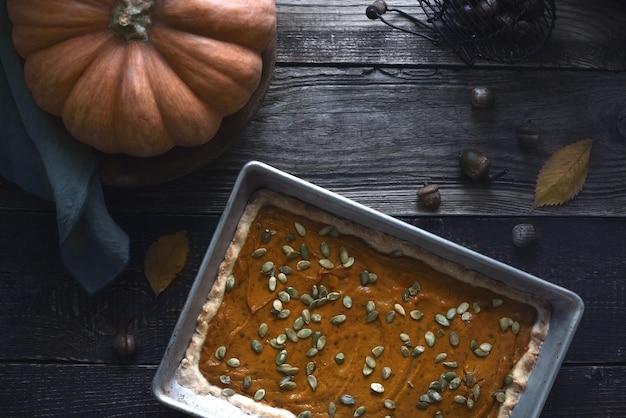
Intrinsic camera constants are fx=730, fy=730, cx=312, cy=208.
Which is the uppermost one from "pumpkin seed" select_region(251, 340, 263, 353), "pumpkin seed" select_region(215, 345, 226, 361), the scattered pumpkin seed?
the scattered pumpkin seed

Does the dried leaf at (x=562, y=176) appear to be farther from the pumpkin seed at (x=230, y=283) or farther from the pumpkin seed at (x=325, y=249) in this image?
the pumpkin seed at (x=230, y=283)

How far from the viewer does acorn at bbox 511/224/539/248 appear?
2242 mm

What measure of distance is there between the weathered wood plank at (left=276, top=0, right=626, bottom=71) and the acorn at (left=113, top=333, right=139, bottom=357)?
96 cm

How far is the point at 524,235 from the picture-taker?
2242 mm

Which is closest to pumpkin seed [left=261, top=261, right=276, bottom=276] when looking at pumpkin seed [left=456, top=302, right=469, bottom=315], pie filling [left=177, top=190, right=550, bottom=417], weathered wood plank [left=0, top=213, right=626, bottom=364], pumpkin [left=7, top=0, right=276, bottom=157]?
pie filling [left=177, top=190, right=550, bottom=417]

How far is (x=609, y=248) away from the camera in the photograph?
2.30m

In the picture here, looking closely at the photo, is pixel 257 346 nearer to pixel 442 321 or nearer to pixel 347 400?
pixel 347 400

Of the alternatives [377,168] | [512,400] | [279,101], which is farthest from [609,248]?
[279,101]

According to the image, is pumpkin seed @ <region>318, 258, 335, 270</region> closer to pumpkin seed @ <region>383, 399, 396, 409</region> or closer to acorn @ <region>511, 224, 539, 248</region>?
pumpkin seed @ <region>383, 399, 396, 409</region>

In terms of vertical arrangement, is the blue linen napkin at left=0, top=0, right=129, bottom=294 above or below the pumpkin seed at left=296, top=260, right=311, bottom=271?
above

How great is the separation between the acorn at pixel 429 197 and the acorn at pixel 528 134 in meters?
0.31

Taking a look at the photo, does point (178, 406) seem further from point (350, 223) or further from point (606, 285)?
point (606, 285)

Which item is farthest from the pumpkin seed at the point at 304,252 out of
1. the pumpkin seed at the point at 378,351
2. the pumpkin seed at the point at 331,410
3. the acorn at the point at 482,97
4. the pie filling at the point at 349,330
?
the acorn at the point at 482,97

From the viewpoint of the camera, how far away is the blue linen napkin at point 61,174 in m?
1.96
